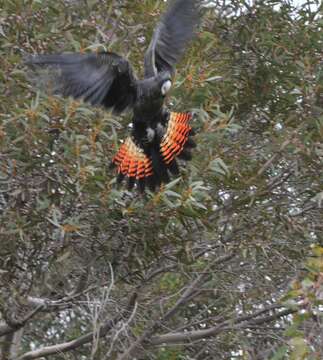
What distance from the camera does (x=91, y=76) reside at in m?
4.70

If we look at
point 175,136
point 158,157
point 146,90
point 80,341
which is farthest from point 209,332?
point 146,90

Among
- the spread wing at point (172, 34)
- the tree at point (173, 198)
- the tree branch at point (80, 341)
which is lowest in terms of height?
the tree branch at point (80, 341)

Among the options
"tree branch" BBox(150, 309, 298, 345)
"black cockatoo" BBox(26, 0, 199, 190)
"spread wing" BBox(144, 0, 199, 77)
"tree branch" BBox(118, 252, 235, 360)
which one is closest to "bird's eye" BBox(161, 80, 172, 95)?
"black cockatoo" BBox(26, 0, 199, 190)

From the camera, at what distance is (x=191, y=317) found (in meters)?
6.06

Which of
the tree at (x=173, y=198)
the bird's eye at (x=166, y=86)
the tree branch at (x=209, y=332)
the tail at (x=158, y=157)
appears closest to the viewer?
the tree at (x=173, y=198)

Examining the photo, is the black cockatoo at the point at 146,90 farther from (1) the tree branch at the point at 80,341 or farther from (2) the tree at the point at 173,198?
(1) the tree branch at the point at 80,341

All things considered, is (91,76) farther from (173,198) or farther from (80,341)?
(80,341)

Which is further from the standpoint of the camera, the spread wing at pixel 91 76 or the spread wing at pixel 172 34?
the spread wing at pixel 172 34

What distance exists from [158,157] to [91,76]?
0.58 meters

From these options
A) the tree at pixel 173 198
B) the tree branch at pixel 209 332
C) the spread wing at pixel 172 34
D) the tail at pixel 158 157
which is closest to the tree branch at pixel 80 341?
the tree at pixel 173 198

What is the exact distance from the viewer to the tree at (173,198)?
468 cm

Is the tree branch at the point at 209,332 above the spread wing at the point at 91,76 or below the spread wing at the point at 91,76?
below

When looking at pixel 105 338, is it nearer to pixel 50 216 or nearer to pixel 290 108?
pixel 50 216

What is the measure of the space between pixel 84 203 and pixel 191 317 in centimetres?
160
